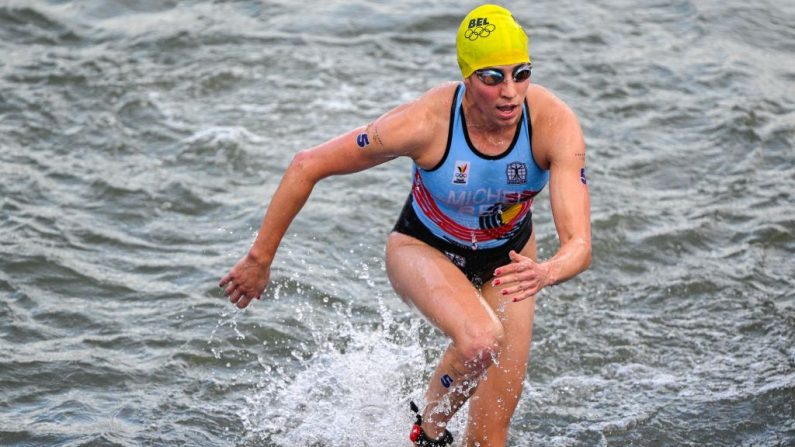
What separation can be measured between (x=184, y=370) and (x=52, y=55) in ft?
22.4

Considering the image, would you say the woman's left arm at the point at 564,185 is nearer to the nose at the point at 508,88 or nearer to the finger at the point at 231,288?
the nose at the point at 508,88

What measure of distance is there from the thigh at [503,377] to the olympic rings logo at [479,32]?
4.61 ft

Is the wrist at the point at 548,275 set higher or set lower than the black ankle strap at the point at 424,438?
higher

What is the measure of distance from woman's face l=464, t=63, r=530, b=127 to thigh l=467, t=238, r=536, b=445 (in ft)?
3.43

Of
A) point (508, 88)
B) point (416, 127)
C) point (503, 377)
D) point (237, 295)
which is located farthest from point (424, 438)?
point (508, 88)

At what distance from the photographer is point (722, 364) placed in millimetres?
8109

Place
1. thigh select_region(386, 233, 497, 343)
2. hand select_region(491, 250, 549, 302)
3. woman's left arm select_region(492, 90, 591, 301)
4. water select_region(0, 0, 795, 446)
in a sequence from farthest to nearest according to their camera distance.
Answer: water select_region(0, 0, 795, 446)
thigh select_region(386, 233, 497, 343)
woman's left arm select_region(492, 90, 591, 301)
hand select_region(491, 250, 549, 302)

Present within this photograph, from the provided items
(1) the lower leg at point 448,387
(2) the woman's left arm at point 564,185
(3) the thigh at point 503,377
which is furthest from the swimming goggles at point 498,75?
(1) the lower leg at point 448,387

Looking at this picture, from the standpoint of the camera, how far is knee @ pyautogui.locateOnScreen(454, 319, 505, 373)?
19.3 feet

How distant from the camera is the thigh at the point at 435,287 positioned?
19.6ft

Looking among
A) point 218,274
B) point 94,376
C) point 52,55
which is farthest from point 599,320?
point 52,55

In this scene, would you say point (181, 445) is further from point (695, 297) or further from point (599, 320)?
point (695, 297)

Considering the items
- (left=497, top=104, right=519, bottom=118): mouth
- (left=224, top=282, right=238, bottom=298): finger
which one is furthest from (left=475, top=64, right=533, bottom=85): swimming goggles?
(left=224, top=282, right=238, bottom=298): finger

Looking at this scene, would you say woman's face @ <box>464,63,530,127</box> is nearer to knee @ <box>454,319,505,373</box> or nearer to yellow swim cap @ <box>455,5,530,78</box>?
yellow swim cap @ <box>455,5,530,78</box>
